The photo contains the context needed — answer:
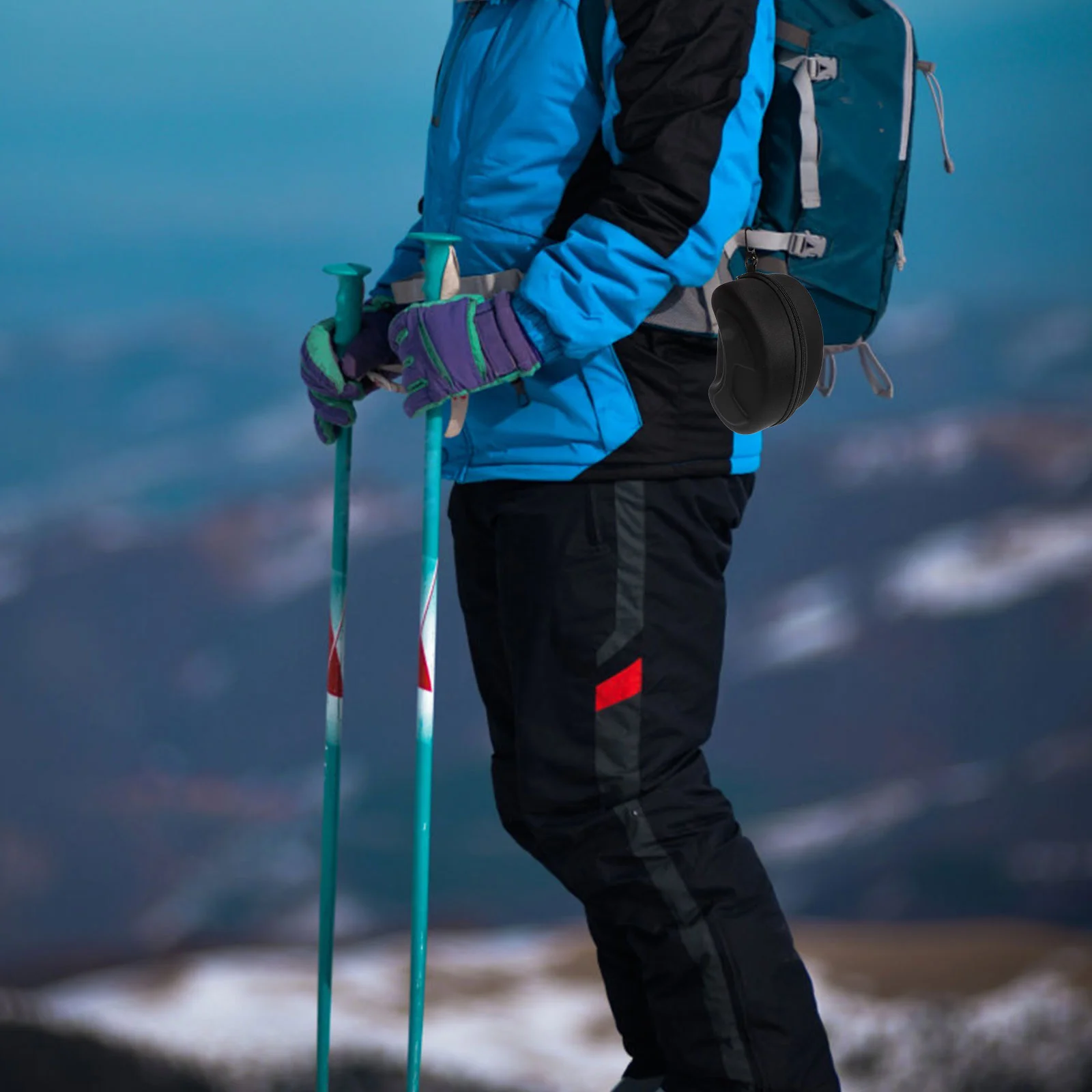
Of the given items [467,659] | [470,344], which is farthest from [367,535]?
[470,344]

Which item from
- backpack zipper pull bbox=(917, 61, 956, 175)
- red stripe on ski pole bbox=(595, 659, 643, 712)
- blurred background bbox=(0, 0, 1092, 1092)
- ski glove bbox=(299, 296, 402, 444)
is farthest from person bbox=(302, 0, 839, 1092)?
blurred background bbox=(0, 0, 1092, 1092)

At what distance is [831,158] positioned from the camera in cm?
146

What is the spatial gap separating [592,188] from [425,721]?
0.59 metres

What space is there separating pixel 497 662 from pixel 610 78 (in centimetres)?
64

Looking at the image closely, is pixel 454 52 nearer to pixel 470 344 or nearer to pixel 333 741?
pixel 470 344

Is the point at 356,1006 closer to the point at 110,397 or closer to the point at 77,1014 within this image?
the point at 77,1014

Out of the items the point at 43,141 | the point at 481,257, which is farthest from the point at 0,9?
the point at 481,257

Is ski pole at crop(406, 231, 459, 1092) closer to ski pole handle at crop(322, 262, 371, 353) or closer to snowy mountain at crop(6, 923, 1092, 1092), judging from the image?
ski pole handle at crop(322, 262, 371, 353)

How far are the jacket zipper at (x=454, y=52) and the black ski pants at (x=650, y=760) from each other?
15.9 inches

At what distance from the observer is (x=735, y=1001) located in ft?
4.89

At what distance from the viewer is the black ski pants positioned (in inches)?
57.8

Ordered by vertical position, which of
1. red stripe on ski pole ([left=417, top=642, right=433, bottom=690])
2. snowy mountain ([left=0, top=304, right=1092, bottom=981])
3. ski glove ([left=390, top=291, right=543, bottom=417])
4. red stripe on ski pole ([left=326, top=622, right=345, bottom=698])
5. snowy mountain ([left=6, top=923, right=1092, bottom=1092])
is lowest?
snowy mountain ([left=6, top=923, right=1092, bottom=1092])

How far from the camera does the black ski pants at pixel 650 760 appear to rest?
Answer: 147cm

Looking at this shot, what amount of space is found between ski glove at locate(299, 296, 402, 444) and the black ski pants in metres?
0.21
